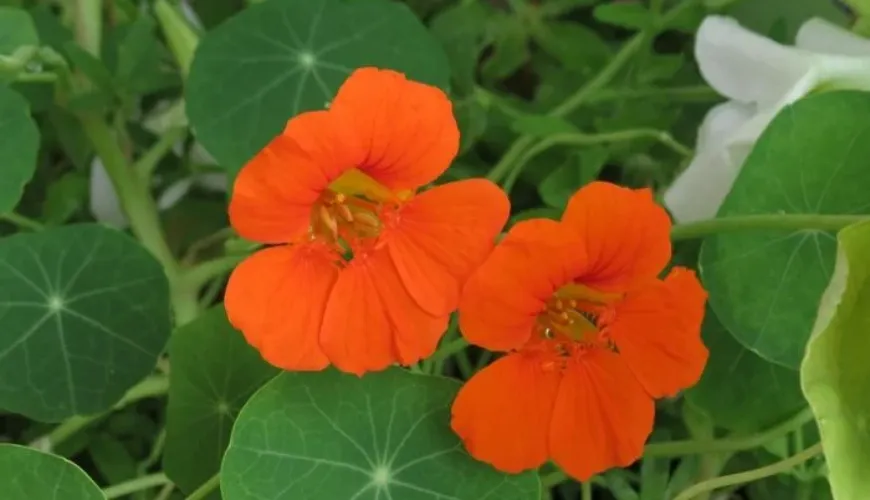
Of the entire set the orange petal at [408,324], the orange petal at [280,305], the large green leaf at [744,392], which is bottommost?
the large green leaf at [744,392]

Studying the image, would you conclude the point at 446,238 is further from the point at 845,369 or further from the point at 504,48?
the point at 504,48

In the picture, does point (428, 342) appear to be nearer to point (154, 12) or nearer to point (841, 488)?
point (841, 488)

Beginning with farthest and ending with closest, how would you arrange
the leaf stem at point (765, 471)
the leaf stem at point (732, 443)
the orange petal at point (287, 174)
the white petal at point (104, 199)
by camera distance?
the white petal at point (104, 199)
the leaf stem at point (732, 443)
the leaf stem at point (765, 471)
the orange petal at point (287, 174)

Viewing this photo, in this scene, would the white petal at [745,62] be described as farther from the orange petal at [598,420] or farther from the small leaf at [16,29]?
the small leaf at [16,29]

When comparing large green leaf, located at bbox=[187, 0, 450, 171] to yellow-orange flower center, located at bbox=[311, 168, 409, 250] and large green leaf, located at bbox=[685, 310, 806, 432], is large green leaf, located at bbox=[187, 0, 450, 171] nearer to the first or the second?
yellow-orange flower center, located at bbox=[311, 168, 409, 250]

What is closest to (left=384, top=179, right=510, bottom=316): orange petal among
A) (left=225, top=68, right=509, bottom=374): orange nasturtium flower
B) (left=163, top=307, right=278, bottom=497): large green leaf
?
(left=225, top=68, right=509, bottom=374): orange nasturtium flower

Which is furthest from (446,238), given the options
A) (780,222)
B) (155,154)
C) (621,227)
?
(155,154)

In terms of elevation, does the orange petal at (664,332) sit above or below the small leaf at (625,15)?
below

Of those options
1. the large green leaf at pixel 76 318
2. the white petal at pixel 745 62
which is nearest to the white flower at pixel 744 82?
the white petal at pixel 745 62
